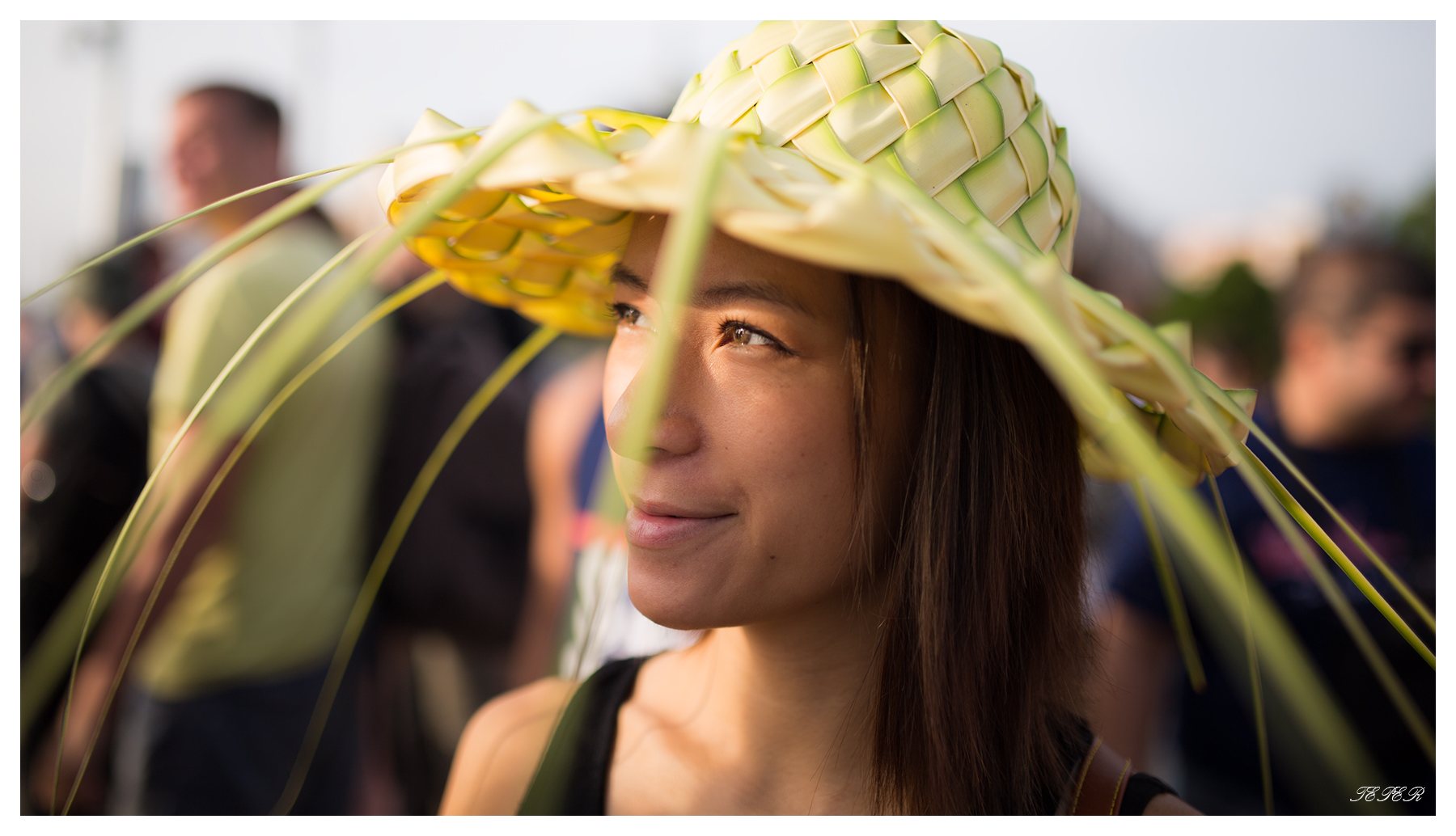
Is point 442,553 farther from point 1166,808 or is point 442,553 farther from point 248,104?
point 1166,808

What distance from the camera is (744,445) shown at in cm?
78

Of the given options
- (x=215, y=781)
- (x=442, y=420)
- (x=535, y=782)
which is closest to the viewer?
(x=535, y=782)

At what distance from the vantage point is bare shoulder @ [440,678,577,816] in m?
1.10

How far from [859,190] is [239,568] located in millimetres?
1836

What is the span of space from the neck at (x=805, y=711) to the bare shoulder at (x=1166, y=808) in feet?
1.01

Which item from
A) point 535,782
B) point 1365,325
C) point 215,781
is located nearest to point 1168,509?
point 535,782

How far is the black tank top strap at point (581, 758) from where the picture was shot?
105 centimetres

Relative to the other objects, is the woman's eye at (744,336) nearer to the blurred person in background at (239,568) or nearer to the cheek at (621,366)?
the cheek at (621,366)

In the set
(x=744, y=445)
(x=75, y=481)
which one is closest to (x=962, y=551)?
(x=744, y=445)

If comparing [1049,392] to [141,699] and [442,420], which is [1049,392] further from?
[141,699]

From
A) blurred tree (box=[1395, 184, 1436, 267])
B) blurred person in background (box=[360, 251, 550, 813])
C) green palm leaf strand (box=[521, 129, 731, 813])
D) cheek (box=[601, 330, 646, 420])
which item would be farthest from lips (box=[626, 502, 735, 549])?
blurred tree (box=[1395, 184, 1436, 267])

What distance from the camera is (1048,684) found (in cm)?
95

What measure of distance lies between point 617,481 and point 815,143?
1.40 feet

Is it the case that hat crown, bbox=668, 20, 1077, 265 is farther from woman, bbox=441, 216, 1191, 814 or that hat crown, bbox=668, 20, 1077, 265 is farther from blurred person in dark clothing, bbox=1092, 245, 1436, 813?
blurred person in dark clothing, bbox=1092, 245, 1436, 813
